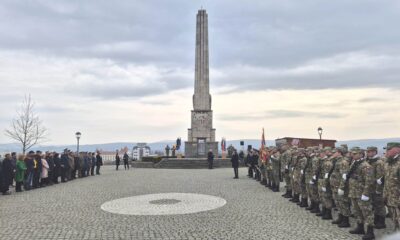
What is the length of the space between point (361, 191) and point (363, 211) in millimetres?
453

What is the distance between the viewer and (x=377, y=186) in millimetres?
8719

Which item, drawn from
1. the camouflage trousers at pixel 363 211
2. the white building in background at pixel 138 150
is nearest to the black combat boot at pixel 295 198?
the camouflage trousers at pixel 363 211

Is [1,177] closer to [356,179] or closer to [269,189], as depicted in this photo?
[269,189]

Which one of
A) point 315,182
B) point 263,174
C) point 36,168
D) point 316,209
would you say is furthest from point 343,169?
point 36,168

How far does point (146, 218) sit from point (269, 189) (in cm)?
788

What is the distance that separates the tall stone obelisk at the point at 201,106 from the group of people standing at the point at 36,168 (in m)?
16.3

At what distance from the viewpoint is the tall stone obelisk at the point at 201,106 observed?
132 ft

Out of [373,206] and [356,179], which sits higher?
[356,179]

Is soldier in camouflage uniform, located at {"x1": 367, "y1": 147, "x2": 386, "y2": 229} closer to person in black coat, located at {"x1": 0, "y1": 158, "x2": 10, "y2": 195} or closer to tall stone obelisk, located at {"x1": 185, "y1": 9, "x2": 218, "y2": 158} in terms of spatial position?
person in black coat, located at {"x1": 0, "y1": 158, "x2": 10, "y2": 195}

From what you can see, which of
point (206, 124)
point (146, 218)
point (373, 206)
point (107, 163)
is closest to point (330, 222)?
point (373, 206)

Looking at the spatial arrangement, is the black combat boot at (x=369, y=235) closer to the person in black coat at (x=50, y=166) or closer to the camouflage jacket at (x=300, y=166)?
the camouflage jacket at (x=300, y=166)

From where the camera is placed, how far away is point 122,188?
18.1 meters

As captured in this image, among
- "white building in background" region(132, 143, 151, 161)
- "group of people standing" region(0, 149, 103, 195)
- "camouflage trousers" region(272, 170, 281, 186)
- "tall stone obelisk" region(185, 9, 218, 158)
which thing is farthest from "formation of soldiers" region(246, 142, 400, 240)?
"white building in background" region(132, 143, 151, 161)

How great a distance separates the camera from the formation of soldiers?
26.3 feet
